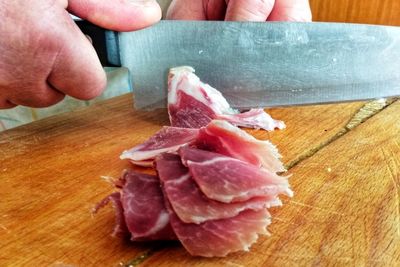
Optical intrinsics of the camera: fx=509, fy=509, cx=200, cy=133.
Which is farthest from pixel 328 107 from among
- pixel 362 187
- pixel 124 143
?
pixel 124 143

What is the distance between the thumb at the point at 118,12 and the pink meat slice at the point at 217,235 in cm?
87

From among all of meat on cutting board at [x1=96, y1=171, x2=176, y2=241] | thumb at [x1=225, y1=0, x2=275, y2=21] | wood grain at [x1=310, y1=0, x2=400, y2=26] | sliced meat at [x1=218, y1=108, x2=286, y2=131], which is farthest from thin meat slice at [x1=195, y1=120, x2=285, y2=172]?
wood grain at [x1=310, y1=0, x2=400, y2=26]

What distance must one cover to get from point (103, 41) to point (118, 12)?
5.7 inches

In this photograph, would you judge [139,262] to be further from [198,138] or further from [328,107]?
[328,107]

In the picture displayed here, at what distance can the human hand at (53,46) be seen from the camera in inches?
63.4

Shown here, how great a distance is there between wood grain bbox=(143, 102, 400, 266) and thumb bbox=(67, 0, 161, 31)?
0.76m

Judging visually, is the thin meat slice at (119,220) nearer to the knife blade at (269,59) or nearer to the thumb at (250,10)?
the knife blade at (269,59)

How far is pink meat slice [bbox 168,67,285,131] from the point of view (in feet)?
6.40

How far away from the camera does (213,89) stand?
2.02 meters

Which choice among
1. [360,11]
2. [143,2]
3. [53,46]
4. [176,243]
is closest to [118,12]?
[143,2]

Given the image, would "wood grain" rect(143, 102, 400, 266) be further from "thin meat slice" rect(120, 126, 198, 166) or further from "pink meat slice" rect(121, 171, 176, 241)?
"thin meat slice" rect(120, 126, 198, 166)

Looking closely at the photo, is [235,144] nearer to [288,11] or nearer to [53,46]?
[53,46]

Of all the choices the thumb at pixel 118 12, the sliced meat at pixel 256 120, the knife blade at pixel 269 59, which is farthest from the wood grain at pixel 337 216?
the thumb at pixel 118 12

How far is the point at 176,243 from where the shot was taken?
127 centimetres
